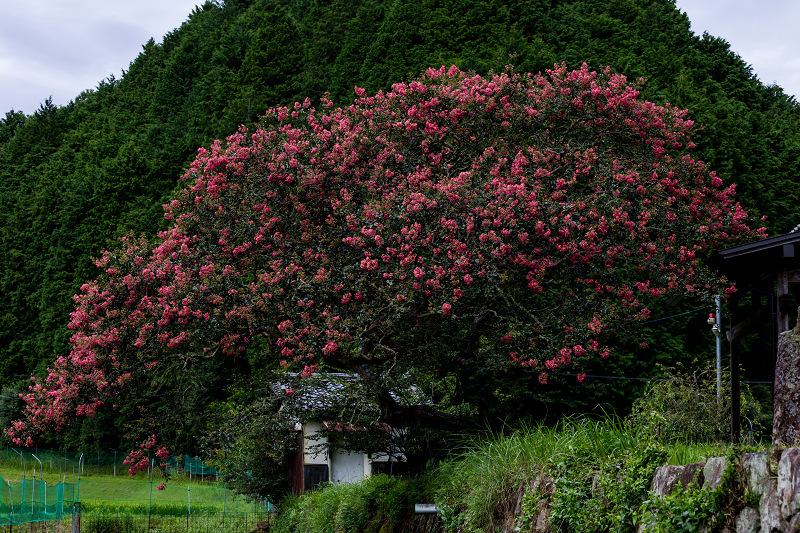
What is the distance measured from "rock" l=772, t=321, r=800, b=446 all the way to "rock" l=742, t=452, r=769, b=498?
191 millimetres

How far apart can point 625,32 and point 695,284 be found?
28.7 meters

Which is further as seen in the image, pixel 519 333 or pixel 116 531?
pixel 116 531

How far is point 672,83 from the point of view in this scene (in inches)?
1289

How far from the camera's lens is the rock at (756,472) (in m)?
3.99

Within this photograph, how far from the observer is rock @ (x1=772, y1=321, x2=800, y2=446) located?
4270mm

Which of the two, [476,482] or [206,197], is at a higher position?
[206,197]

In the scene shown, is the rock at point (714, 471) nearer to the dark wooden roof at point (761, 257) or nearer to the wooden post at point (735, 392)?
the wooden post at point (735, 392)

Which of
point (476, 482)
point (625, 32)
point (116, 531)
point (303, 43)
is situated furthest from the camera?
point (303, 43)

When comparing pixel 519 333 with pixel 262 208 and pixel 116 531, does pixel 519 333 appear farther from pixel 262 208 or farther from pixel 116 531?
pixel 116 531

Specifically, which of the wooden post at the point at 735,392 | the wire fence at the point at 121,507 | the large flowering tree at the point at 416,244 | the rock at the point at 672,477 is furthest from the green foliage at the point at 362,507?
the rock at the point at 672,477

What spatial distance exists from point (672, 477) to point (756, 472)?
2.78 feet

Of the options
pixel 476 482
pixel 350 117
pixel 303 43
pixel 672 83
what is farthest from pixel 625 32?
pixel 476 482

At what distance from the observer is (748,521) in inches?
160

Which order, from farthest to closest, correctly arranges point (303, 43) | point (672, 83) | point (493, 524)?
point (303, 43) → point (672, 83) → point (493, 524)
